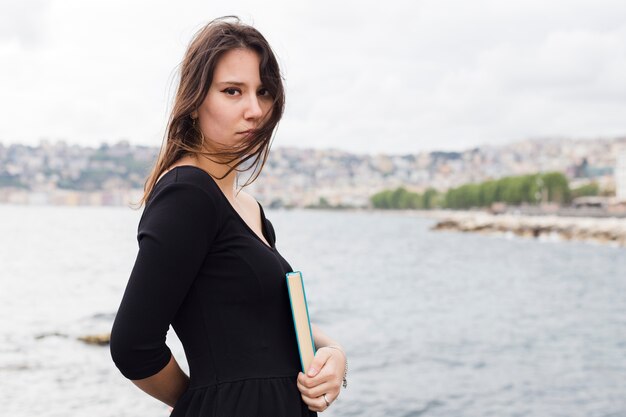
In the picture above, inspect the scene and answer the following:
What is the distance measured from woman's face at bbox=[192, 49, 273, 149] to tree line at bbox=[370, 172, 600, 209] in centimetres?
9307

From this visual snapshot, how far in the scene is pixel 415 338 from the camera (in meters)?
15.2

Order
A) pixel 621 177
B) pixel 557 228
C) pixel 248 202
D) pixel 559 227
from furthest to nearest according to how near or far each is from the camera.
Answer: pixel 621 177 → pixel 557 228 → pixel 559 227 → pixel 248 202

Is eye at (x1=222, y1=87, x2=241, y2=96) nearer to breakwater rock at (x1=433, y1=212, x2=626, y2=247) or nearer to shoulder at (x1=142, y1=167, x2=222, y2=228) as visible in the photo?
shoulder at (x1=142, y1=167, x2=222, y2=228)

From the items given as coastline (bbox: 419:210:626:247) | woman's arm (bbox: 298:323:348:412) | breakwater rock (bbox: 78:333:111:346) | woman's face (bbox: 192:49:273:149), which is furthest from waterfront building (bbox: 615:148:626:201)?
woman's face (bbox: 192:49:273:149)

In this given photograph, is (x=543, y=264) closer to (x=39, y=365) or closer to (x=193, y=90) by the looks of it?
(x=39, y=365)

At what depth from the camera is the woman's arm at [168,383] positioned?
4.76ft

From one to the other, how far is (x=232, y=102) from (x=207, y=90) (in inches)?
2.2

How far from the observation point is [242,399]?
1.40 metres

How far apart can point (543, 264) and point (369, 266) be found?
9141mm

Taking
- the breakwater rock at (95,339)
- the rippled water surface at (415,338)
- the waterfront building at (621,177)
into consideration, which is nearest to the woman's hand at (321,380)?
the rippled water surface at (415,338)

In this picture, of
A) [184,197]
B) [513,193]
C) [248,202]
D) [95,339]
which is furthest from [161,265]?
[513,193]

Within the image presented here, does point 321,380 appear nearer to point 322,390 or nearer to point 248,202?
point 322,390

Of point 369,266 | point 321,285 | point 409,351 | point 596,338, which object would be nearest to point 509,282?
point 321,285

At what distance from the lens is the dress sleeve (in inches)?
49.8
